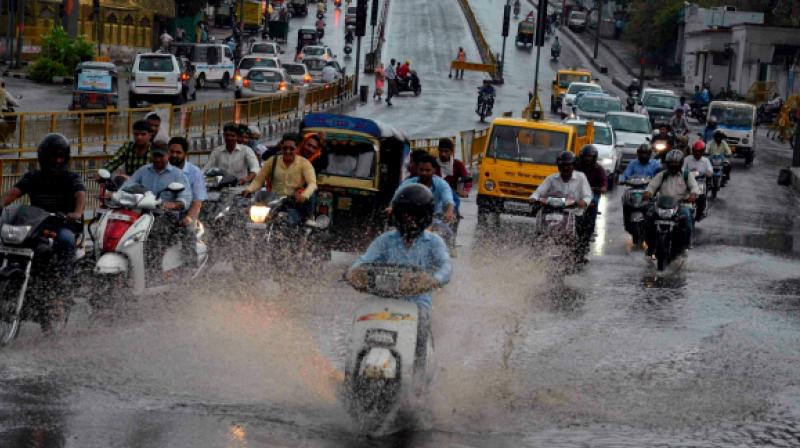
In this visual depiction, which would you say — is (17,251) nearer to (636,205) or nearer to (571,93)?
(636,205)

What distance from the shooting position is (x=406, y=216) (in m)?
8.32

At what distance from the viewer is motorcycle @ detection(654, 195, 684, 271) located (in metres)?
17.4

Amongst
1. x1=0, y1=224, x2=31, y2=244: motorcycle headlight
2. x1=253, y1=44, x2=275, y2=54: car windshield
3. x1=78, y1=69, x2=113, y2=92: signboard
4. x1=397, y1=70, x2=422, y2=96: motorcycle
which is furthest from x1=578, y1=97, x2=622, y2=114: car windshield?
x1=0, y1=224, x2=31, y2=244: motorcycle headlight

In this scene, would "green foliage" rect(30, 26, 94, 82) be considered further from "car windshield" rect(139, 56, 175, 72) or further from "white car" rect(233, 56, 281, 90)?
"car windshield" rect(139, 56, 175, 72)

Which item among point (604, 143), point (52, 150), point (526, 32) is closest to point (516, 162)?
point (604, 143)

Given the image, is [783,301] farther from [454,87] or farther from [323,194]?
[454,87]

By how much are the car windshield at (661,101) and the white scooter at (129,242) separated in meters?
44.9

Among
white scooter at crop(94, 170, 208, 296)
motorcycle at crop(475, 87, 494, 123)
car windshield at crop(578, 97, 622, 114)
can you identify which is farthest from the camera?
motorcycle at crop(475, 87, 494, 123)

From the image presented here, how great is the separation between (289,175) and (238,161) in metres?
0.99

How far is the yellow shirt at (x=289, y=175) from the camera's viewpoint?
571 inches

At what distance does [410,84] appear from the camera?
6612 cm

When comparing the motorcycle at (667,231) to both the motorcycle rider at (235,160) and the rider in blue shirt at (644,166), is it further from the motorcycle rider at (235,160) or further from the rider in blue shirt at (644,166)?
the motorcycle rider at (235,160)

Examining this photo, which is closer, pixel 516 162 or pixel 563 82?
pixel 516 162

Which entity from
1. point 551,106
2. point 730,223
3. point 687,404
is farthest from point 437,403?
point 551,106
